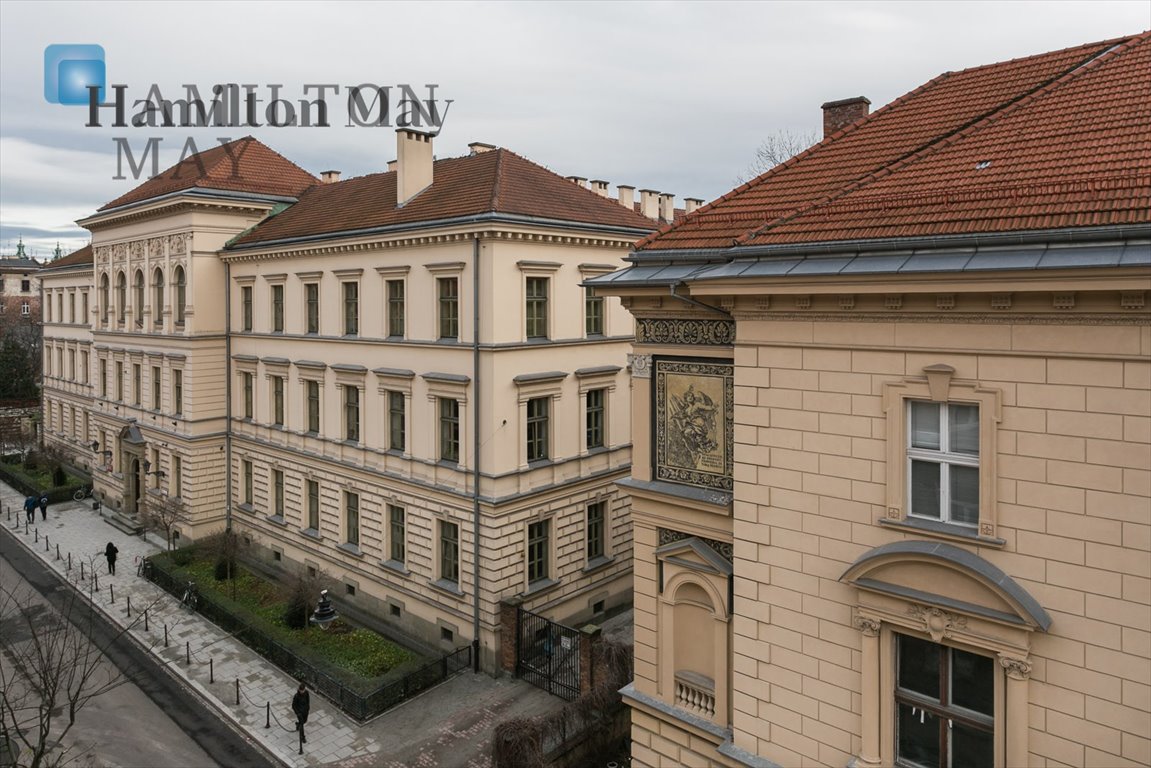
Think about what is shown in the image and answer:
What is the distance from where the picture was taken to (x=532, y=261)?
2209cm

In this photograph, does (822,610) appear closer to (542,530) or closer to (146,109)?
(542,530)

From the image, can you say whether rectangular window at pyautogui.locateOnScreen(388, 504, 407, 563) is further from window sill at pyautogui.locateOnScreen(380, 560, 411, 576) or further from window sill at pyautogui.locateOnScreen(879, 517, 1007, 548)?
window sill at pyautogui.locateOnScreen(879, 517, 1007, 548)

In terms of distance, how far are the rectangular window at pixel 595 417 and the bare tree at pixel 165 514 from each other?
17.6 m

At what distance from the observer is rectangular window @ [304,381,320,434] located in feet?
90.6

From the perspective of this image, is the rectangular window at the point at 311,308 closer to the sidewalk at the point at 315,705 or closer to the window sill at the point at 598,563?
the sidewalk at the point at 315,705

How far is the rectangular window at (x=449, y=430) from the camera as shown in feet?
74.2

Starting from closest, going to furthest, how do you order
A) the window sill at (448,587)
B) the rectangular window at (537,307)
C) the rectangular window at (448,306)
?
1. the window sill at (448,587)
2. the rectangular window at (448,306)
3. the rectangular window at (537,307)

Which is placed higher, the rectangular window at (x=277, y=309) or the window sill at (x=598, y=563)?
the rectangular window at (x=277, y=309)

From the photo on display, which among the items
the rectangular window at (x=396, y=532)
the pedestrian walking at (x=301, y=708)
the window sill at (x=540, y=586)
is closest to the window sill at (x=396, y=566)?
the rectangular window at (x=396, y=532)

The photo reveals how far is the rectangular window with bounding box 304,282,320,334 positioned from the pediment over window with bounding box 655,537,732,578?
18856 millimetres

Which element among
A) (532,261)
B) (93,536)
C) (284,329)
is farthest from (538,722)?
(93,536)

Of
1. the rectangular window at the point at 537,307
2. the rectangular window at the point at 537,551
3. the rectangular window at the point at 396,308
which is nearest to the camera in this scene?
the rectangular window at the point at 537,307

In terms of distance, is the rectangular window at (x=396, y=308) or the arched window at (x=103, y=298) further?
the arched window at (x=103, y=298)

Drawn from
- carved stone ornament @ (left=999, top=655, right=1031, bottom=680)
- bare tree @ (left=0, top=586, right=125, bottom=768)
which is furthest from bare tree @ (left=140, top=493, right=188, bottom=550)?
carved stone ornament @ (left=999, top=655, right=1031, bottom=680)
